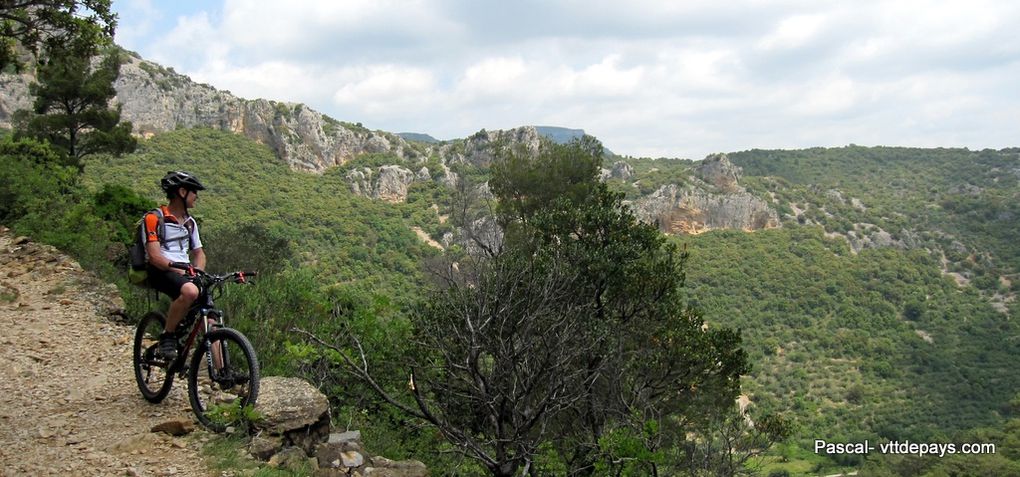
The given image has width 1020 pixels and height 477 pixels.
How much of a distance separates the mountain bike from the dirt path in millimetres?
179

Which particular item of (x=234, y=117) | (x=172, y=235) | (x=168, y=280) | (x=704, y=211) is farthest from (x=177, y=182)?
(x=704, y=211)

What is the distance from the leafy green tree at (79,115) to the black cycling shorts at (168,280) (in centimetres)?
1651

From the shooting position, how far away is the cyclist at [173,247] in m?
4.19

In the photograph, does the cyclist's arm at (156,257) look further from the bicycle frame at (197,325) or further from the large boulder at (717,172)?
the large boulder at (717,172)

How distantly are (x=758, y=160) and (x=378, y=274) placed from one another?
241 feet

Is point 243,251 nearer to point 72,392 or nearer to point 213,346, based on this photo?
point 72,392

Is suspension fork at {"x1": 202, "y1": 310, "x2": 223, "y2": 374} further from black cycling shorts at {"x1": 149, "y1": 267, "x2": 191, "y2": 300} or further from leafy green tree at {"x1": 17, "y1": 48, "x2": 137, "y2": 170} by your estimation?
leafy green tree at {"x1": 17, "y1": 48, "x2": 137, "y2": 170}

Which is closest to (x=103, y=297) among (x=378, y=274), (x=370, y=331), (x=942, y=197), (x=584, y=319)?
(x=370, y=331)

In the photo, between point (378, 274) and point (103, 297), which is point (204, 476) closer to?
point (103, 297)

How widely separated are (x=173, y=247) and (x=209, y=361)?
891 millimetres

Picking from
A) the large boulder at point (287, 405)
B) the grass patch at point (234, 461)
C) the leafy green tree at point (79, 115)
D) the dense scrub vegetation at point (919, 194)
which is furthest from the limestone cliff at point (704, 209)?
the grass patch at point (234, 461)

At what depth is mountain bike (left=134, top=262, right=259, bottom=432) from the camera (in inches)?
162

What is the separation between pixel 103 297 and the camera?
746 cm

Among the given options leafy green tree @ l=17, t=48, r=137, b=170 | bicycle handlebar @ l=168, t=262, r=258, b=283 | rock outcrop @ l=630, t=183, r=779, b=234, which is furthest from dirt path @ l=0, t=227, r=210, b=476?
rock outcrop @ l=630, t=183, r=779, b=234
